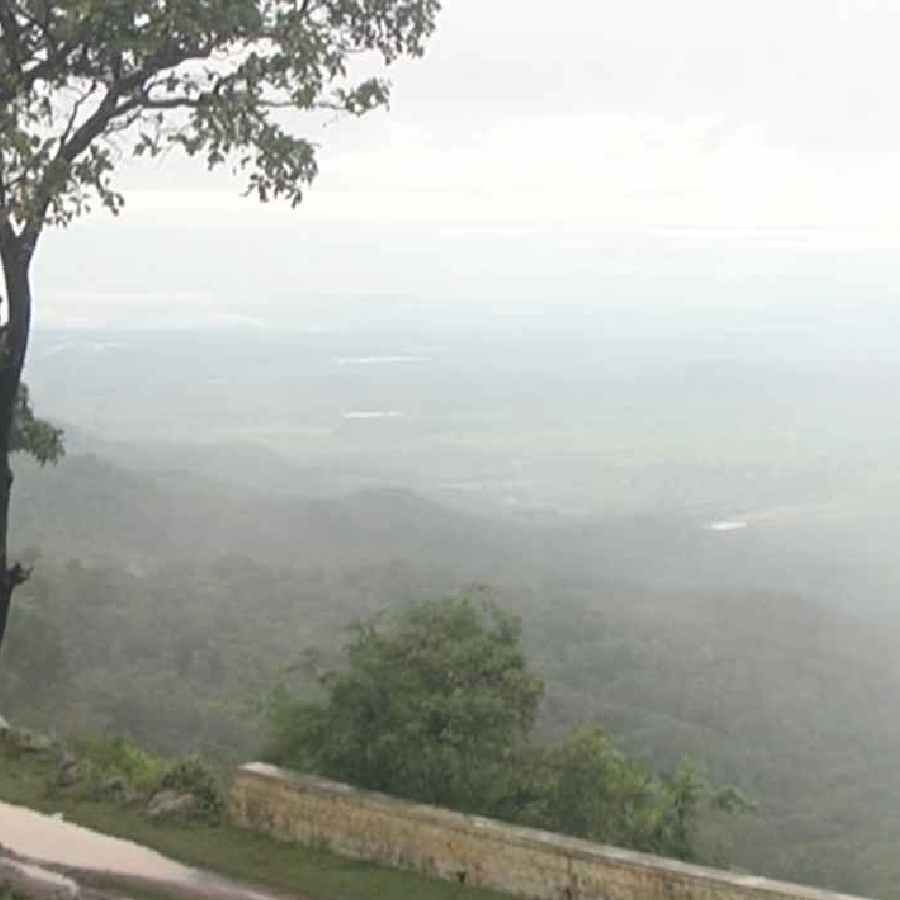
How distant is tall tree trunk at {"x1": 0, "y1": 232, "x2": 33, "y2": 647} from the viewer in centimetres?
993

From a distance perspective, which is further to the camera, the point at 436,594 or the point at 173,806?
the point at 436,594

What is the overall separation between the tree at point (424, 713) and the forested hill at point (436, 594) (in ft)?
3.54

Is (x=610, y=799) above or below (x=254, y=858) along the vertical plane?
above

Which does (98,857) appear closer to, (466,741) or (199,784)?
(199,784)

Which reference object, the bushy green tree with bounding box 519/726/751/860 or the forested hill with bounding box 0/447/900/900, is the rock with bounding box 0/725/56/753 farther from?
the bushy green tree with bounding box 519/726/751/860

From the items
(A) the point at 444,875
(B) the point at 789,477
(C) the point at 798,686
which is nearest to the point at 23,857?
(A) the point at 444,875

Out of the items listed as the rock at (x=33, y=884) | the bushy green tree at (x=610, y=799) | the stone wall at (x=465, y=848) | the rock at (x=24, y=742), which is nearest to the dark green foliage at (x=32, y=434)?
the rock at (x=33, y=884)

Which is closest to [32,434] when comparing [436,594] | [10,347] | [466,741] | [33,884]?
[10,347]

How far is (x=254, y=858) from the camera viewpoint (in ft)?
40.1

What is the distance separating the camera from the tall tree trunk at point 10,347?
9930mm

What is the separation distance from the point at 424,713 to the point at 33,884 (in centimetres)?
346

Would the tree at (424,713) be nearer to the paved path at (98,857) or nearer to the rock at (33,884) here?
the paved path at (98,857)

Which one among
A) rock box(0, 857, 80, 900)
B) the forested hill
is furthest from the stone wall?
rock box(0, 857, 80, 900)

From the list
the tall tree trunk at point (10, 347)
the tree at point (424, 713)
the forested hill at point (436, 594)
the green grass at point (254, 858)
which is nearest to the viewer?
the tall tree trunk at point (10, 347)
